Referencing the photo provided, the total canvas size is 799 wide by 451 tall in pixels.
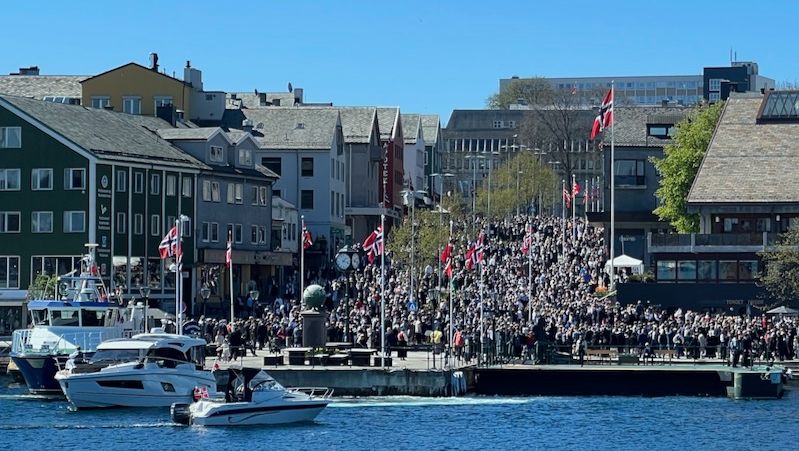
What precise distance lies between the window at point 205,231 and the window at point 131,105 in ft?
60.2

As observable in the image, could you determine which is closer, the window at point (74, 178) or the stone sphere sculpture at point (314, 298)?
the stone sphere sculpture at point (314, 298)

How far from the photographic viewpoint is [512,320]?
88.3m

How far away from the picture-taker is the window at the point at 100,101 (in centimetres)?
13050

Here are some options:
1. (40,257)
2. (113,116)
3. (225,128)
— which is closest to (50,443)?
(40,257)

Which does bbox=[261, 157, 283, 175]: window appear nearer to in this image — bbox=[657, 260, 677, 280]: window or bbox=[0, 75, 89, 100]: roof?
bbox=[0, 75, 89, 100]: roof

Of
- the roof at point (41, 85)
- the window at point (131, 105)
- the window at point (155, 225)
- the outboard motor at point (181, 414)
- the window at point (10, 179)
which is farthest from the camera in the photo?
the roof at point (41, 85)

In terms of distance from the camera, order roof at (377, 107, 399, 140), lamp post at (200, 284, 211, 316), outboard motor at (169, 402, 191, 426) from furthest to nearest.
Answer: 1. roof at (377, 107, 399, 140)
2. lamp post at (200, 284, 211, 316)
3. outboard motor at (169, 402, 191, 426)

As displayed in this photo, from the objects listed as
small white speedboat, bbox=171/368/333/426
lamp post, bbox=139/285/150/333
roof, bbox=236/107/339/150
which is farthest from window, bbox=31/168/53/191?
small white speedboat, bbox=171/368/333/426

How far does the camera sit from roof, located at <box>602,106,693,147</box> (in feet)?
406

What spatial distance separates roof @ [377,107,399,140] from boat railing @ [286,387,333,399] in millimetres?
88355

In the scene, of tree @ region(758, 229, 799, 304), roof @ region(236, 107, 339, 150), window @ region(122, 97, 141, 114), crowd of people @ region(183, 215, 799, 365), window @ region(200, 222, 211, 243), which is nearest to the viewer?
crowd of people @ region(183, 215, 799, 365)

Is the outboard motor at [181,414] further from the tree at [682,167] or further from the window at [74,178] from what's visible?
the tree at [682,167]

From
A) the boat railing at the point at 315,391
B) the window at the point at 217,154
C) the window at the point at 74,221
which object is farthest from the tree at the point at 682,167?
the boat railing at the point at 315,391

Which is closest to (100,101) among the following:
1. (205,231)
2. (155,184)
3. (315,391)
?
(205,231)
